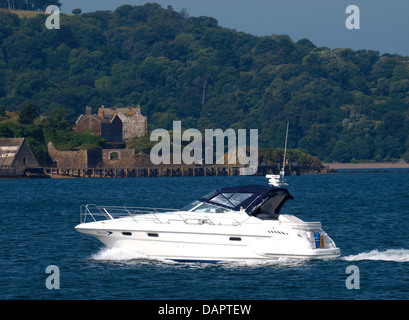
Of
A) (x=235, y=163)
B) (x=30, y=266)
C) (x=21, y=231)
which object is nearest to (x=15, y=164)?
(x=235, y=163)

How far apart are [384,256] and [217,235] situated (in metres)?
8.67

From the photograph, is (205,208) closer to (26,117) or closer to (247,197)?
(247,197)

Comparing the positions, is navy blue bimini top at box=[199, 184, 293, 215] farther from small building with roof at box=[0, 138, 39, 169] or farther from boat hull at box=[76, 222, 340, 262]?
small building with roof at box=[0, 138, 39, 169]

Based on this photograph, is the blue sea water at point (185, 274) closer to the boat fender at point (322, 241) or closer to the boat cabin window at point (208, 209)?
the boat fender at point (322, 241)

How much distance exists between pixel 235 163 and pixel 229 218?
145923mm

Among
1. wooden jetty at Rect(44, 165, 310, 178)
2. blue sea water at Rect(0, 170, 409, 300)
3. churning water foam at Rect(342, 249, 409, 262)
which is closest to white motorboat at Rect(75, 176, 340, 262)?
blue sea water at Rect(0, 170, 409, 300)

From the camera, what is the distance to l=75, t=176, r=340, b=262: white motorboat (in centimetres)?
2859

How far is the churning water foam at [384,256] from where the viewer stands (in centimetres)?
3212

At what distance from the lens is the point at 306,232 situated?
1144 inches

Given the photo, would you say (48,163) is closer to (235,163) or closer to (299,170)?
(235,163)

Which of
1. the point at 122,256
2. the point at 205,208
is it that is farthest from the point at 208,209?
Result: the point at 122,256

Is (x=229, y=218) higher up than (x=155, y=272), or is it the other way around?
(x=229, y=218)

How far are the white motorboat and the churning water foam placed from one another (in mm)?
2705

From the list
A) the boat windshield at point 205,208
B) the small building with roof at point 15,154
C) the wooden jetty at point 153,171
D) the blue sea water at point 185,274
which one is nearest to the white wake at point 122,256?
the blue sea water at point 185,274
